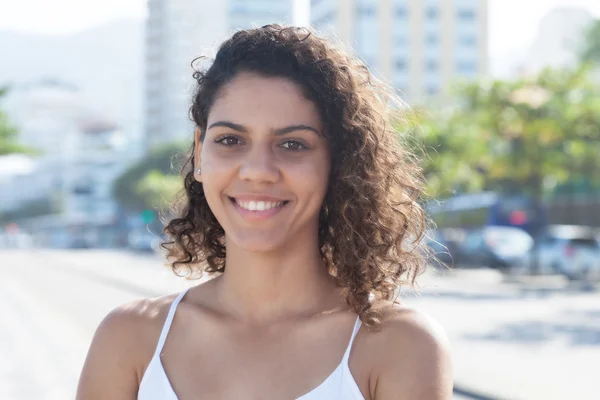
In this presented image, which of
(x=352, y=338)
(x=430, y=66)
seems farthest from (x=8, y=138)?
(x=430, y=66)

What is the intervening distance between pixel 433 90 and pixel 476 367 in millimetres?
90760

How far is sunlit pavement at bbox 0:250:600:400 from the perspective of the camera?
9.74 metres

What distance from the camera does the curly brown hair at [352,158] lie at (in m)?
2.20

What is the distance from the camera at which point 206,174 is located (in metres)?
2.22

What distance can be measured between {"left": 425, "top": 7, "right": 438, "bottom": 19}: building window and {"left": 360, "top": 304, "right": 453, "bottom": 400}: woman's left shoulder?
102 m

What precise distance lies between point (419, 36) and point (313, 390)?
101 meters

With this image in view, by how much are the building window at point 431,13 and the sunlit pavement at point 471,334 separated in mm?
75197

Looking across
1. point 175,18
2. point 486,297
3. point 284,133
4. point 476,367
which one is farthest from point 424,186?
point 175,18

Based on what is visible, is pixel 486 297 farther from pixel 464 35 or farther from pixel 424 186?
pixel 464 35

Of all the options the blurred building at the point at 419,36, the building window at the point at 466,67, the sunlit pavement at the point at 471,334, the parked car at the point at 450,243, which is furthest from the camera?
the building window at the point at 466,67

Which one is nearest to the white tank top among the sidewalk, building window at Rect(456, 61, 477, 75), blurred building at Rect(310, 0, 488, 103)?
the sidewalk

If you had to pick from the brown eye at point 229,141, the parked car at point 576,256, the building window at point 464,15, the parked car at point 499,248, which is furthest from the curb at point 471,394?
the building window at point 464,15

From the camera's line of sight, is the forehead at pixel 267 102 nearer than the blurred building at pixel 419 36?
Yes

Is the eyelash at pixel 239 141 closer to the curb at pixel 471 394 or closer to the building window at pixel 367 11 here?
the curb at pixel 471 394
